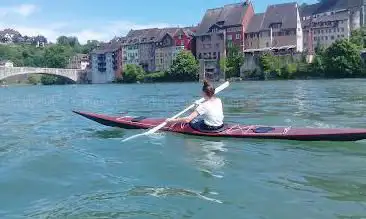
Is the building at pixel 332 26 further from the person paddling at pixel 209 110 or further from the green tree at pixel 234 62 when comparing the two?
the person paddling at pixel 209 110

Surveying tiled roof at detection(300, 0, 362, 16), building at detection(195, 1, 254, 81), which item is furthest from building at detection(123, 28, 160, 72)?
tiled roof at detection(300, 0, 362, 16)

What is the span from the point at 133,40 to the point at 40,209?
10846cm

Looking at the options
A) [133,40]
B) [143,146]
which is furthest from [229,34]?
[143,146]

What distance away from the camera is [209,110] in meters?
11.9

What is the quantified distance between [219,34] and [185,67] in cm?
912

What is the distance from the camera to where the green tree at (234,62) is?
8900 centimetres

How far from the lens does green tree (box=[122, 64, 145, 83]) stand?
104 metres

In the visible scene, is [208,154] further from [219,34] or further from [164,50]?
[164,50]

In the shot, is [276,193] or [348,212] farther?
[276,193]

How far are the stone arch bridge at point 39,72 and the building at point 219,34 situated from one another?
3231cm

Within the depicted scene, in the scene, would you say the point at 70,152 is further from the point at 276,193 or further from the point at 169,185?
the point at 276,193

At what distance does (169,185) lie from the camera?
26.2 ft

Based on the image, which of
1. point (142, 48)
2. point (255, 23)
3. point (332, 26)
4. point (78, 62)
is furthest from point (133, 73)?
point (78, 62)

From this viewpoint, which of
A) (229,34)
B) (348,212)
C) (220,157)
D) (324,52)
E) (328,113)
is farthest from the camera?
(229,34)
